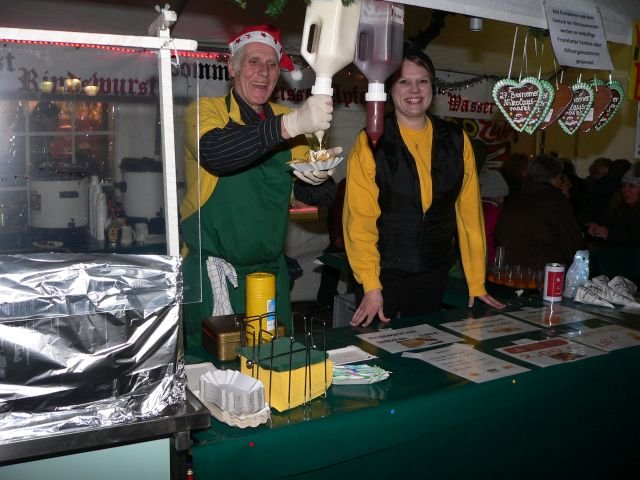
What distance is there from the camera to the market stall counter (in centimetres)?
157

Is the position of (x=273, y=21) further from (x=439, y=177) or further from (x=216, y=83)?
(x=439, y=177)

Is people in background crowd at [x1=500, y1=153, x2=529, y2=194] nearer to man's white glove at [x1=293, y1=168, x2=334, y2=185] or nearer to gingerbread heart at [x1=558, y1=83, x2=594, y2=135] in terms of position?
gingerbread heart at [x1=558, y1=83, x2=594, y2=135]

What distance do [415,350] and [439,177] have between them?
2.82 feet

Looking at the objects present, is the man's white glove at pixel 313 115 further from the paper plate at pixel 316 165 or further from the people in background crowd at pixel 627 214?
the people in background crowd at pixel 627 214

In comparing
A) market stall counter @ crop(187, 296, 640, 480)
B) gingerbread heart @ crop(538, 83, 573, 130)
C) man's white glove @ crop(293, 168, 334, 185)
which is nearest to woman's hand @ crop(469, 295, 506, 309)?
market stall counter @ crop(187, 296, 640, 480)

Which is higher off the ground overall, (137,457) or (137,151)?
(137,151)

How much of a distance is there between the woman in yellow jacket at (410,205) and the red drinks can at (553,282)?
25cm

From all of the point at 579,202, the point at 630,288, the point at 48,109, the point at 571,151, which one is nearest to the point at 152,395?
the point at 48,109

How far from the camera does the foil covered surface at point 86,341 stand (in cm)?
127

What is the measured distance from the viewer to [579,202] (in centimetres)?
605

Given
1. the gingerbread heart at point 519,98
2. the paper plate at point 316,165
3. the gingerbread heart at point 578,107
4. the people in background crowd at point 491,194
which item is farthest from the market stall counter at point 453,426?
the people in background crowd at point 491,194

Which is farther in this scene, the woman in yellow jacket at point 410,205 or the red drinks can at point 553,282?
the red drinks can at point 553,282

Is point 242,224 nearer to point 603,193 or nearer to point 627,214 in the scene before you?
point 627,214

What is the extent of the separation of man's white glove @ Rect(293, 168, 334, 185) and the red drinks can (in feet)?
3.82
